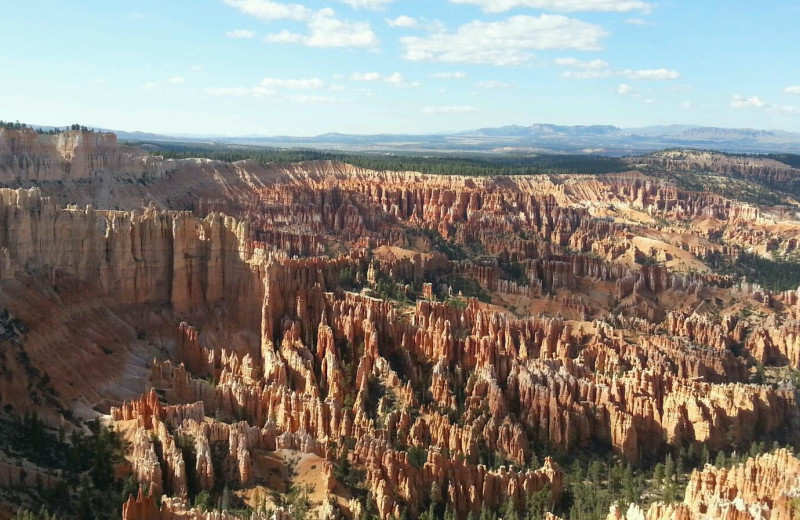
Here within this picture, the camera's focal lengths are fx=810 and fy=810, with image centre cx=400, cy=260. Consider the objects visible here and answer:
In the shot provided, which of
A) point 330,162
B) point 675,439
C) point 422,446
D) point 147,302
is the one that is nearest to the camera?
point 422,446

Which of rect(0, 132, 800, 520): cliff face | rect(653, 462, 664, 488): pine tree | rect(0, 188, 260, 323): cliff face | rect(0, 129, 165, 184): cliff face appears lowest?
rect(653, 462, 664, 488): pine tree

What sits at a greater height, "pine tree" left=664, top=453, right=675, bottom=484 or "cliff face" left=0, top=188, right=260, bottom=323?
"cliff face" left=0, top=188, right=260, bottom=323

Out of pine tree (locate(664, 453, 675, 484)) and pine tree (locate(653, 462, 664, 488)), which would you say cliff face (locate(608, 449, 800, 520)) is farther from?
pine tree (locate(653, 462, 664, 488))

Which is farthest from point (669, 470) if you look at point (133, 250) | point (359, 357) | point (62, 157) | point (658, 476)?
point (62, 157)

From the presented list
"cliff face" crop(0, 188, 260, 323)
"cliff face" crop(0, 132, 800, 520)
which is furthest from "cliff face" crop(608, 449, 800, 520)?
"cliff face" crop(0, 188, 260, 323)

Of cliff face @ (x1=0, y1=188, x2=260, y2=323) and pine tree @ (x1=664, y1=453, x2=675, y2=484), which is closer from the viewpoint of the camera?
pine tree @ (x1=664, y1=453, x2=675, y2=484)

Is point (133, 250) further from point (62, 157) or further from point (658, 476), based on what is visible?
point (62, 157)

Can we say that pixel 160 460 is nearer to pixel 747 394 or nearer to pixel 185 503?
pixel 185 503

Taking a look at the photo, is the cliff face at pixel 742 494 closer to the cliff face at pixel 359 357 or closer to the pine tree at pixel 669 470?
the cliff face at pixel 359 357

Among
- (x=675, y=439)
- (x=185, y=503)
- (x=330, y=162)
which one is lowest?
(x=675, y=439)

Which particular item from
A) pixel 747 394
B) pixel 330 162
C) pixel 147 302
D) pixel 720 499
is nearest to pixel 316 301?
pixel 147 302

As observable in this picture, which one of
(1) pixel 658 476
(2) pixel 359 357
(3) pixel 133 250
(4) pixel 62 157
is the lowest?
(1) pixel 658 476
